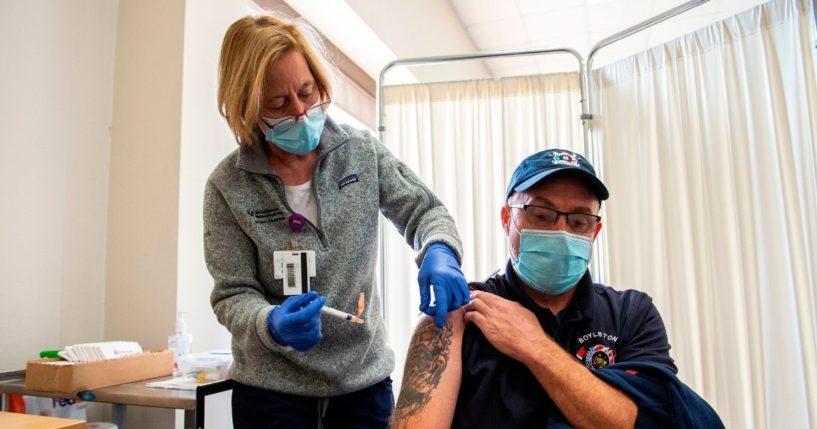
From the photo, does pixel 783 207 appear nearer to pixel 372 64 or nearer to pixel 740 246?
pixel 740 246

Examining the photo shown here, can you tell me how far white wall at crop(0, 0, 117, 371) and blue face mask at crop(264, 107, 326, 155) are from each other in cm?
131

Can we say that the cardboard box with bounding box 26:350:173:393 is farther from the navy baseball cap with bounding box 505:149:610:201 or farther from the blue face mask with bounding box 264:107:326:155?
the navy baseball cap with bounding box 505:149:610:201

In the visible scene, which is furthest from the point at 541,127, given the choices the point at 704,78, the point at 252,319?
the point at 252,319

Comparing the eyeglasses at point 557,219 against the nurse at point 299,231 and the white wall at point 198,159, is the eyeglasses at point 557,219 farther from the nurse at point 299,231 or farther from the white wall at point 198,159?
the white wall at point 198,159

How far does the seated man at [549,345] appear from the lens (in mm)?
1049

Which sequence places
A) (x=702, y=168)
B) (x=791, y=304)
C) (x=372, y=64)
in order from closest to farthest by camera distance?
(x=791, y=304)
(x=702, y=168)
(x=372, y=64)

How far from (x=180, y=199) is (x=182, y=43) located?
651 millimetres

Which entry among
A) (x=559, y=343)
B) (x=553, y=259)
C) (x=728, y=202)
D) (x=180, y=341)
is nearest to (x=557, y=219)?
(x=553, y=259)

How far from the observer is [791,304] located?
6.01 feet

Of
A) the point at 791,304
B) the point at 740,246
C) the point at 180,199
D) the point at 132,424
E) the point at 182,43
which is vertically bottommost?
the point at 132,424

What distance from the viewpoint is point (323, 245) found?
4.08 ft

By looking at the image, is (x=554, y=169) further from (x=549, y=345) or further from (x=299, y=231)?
(x=299, y=231)

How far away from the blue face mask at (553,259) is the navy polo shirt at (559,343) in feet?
0.13

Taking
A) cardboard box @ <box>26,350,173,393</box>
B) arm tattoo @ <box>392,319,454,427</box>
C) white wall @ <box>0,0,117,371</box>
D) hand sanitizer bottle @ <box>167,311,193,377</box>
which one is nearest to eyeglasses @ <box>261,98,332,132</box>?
arm tattoo @ <box>392,319,454,427</box>
